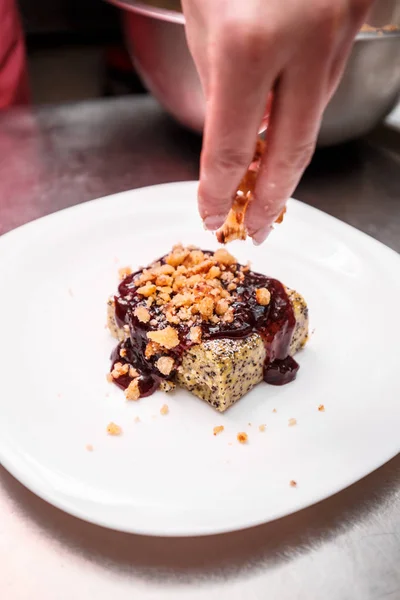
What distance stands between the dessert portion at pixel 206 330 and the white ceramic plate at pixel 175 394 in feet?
0.11

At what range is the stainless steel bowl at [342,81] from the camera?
58.2 inches

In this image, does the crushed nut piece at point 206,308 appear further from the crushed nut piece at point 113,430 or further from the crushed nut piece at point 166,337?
the crushed nut piece at point 113,430

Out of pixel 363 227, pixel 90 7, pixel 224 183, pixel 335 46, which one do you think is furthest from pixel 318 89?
pixel 90 7

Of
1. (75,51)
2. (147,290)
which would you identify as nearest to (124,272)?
(147,290)

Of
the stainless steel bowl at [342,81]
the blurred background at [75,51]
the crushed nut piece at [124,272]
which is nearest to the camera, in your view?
the crushed nut piece at [124,272]

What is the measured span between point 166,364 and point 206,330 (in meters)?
0.09

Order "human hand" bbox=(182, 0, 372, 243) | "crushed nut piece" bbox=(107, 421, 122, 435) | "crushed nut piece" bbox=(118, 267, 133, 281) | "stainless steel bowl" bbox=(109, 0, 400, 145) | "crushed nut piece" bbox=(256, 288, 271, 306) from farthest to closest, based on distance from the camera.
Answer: "stainless steel bowl" bbox=(109, 0, 400, 145) → "crushed nut piece" bbox=(118, 267, 133, 281) → "crushed nut piece" bbox=(256, 288, 271, 306) → "crushed nut piece" bbox=(107, 421, 122, 435) → "human hand" bbox=(182, 0, 372, 243)

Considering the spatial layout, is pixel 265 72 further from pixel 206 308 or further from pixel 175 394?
pixel 175 394

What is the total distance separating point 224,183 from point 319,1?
8.9 inches

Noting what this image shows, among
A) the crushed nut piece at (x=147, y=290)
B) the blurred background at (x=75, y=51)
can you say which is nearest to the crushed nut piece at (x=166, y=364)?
the crushed nut piece at (x=147, y=290)

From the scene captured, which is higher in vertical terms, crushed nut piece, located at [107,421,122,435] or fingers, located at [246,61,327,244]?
fingers, located at [246,61,327,244]

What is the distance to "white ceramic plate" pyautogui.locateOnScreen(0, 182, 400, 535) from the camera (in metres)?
0.85

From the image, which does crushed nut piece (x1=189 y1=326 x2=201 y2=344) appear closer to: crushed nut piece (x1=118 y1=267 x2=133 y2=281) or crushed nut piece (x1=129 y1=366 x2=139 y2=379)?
crushed nut piece (x1=129 y1=366 x2=139 y2=379)

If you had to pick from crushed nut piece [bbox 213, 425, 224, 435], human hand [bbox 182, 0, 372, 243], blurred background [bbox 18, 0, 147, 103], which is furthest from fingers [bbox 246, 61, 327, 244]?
blurred background [bbox 18, 0, 147, 103]
